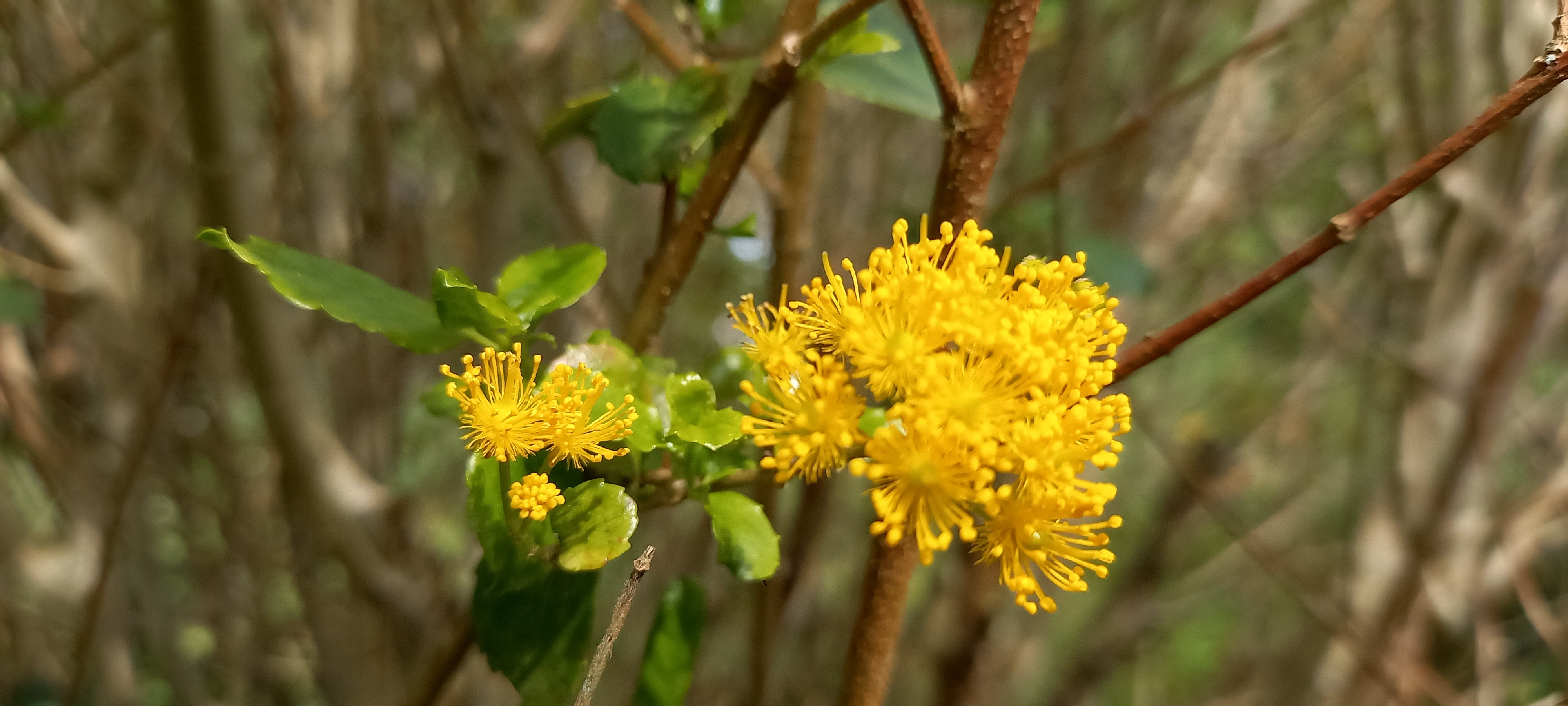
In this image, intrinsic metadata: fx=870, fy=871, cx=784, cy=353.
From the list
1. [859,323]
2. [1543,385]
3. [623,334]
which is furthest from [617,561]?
[1543,385]

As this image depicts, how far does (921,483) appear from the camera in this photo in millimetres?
315

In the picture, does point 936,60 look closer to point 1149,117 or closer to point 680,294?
point 1149,117

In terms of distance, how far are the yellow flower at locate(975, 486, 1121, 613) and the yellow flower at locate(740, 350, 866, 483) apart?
0.20 ft

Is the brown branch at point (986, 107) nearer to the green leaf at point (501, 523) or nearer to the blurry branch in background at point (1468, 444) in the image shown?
the green leaf at point (501, 523)

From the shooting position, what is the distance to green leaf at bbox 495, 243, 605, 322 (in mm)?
368

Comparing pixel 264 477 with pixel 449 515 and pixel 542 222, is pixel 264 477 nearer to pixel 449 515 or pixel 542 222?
pixel 449 515

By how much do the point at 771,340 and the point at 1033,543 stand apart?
0.13 metres

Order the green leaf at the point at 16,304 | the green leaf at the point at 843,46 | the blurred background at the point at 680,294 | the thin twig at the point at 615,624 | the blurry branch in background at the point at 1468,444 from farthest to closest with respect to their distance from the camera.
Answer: the blurry branch in background at the point at 1468,444 → the blurred background at the point at 680,294 → the green leaf at the point at 16,304 → the green leaf at the point at 843,46 → the thin twig at the point at 615,624

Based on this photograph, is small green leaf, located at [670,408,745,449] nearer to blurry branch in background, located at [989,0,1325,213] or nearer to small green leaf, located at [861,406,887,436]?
small green leaf, located at [861,406,887,436]

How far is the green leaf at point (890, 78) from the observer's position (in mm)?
448

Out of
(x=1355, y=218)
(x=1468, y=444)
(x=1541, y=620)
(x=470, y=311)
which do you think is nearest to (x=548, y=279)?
(x=470, y=311)

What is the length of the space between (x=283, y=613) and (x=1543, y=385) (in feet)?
9.20

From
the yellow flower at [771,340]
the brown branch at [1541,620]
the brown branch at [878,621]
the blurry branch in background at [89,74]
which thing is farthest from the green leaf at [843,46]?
the brown branch at [1541,620]

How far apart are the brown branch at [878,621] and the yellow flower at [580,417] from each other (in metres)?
0.12
